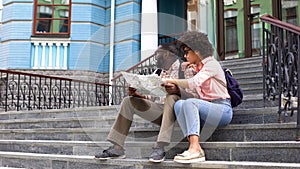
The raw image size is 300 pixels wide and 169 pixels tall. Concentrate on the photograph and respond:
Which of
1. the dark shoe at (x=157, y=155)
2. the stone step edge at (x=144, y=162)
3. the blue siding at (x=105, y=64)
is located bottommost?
the stone step edge at (x=144, y=162)

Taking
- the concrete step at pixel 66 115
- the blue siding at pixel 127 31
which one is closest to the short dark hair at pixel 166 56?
the concrete step at pixel 66 115

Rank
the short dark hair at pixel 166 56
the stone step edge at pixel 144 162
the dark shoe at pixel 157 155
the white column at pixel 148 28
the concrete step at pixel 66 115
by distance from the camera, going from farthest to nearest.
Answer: the white column at pixel 148 28 → the concrete step at pixel 66 115 → the short dark hair at pixel 166 56 → the dark shoe at pixel 157 155 → the stone step edge at pixel 144 162

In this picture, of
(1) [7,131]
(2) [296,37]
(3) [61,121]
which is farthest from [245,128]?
(1) [7,131]

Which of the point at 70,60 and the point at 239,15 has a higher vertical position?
the point at 239,15

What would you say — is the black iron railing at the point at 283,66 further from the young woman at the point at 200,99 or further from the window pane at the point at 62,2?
the window pane at the point at 62,2

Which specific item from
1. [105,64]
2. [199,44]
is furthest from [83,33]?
[199,44]

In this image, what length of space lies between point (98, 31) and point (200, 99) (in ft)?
20.8

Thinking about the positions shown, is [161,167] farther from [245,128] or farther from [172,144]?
[245,128]

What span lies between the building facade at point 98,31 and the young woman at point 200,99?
4.78 meters

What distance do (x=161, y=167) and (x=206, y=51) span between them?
1.04m

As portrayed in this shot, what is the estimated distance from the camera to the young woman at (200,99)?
268 centimetres

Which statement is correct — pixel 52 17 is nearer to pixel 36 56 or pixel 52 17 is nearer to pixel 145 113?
pixel 36 56

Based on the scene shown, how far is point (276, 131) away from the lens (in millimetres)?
2877

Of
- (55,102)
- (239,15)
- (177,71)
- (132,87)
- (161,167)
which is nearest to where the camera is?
(161,167)
